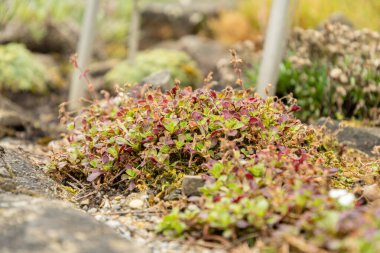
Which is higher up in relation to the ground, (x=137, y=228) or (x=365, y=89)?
(x=365, y=89)

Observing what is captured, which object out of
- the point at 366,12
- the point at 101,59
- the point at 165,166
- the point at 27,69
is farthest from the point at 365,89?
the point at 101,59

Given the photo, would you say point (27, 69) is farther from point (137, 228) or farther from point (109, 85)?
point (137, 228)

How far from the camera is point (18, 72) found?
25.5 ft

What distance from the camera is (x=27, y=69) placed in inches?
309

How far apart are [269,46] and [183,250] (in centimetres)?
354

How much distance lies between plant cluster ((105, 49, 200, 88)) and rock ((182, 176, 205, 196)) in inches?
207

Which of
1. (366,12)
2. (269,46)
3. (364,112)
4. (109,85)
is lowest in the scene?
(109,85)

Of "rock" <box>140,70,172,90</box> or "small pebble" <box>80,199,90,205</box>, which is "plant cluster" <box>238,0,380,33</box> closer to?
"rock" <box>140,70,172,90</box>

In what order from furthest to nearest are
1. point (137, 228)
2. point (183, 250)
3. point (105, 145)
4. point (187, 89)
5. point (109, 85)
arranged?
point (109, 85)
point (187, 89)
point (105, 145)
point (137, 228)
point (183, 250)

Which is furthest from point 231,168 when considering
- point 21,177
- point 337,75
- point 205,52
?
point 205,52

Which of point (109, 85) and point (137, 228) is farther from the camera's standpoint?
point (109, 85)

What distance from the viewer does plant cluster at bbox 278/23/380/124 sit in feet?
17.0

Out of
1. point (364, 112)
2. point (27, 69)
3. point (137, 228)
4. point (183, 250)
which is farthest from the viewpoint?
point (27, 69)

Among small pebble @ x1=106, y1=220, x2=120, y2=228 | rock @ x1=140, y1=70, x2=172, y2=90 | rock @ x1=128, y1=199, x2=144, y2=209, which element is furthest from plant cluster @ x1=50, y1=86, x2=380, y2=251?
rock @ x1=140, y1=70, x2=172, y2=90
